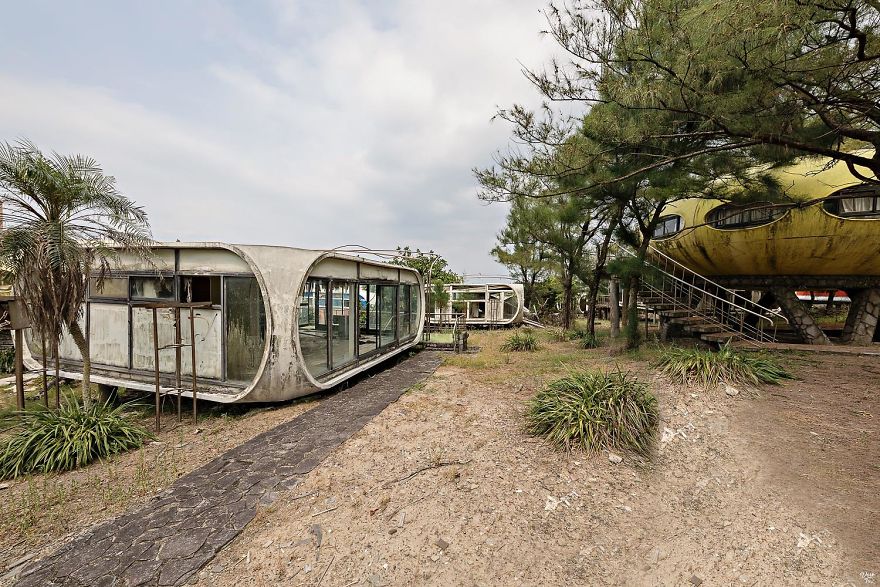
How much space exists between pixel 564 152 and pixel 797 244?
7.21m

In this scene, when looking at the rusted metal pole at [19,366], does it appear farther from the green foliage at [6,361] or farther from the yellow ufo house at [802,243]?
the yellow ufo house at [802,243]

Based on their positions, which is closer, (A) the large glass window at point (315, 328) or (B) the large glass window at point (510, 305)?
(A) the large glass window at point (315, 328)

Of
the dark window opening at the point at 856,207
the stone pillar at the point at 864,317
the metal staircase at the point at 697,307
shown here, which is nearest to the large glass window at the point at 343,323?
the metal staircase at the point at 697,307

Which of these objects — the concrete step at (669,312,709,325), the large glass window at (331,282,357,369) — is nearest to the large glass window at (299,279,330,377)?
the large glass window at (331,282,357,369)

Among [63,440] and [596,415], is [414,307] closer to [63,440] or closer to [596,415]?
[596,415]

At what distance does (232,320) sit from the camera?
17.9 ft

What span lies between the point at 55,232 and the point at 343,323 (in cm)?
397

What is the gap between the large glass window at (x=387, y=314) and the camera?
8656mm

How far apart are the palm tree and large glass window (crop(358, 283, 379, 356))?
3782mm

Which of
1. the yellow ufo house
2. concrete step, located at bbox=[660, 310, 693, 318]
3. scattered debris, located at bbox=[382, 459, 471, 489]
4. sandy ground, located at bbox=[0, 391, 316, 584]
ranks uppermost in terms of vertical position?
the yellow ufo house

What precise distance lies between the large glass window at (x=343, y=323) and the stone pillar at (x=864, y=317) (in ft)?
41.6

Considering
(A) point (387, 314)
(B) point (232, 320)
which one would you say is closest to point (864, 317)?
(A) point (387, 314)

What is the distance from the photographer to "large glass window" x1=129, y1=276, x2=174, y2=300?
5.62 m

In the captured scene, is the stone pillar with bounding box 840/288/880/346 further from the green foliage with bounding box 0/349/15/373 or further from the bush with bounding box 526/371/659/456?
the green foliage with bounding box 0/349/15/373
